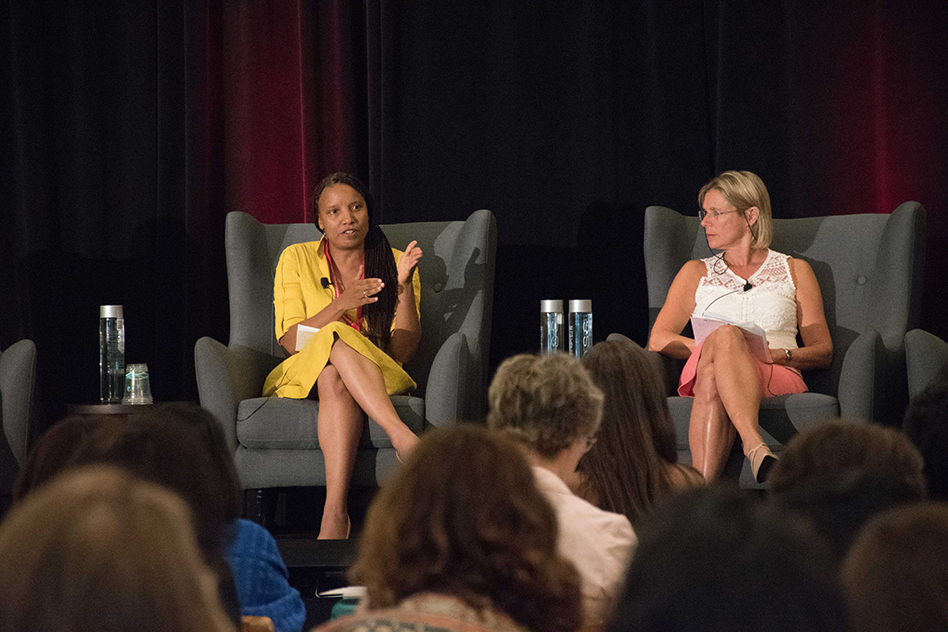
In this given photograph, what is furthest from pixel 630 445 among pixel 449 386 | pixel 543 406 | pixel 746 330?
pixel 746 330

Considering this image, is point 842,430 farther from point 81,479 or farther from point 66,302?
point 66,302

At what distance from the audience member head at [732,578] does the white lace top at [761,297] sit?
262 centimetres

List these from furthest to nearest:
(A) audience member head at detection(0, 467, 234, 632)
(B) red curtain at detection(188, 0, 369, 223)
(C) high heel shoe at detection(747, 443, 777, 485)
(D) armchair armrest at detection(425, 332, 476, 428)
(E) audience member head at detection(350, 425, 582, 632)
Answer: (B) red curtain at detection(188, 0, 369, 223) < (D) armchair armrest at detection(425, 332, 476, 428) < (C) high heel shoe at detection(747, 443, 777, 485) < (E) audience member head at detection(350, 425, 582, 632) < (A) audience member head at detection(0, 467, 234, 632)

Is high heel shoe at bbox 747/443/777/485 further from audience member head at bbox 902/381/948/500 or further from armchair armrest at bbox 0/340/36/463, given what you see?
armchair armrest at bbox 0/340/36/463

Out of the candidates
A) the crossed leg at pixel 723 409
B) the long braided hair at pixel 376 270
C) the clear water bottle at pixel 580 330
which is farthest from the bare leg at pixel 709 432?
the long braided hair at pixel 376 270

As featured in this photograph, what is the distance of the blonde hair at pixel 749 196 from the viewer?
333 cm

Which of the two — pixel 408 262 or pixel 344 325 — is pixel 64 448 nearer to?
pixel 344 325

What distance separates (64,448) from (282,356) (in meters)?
2.33

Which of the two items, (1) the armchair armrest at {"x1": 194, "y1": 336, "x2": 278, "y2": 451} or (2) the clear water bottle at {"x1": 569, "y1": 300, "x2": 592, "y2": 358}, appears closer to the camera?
(1) the armchair armrest at {"x1": 194, "y1": 336, "x2": 278, "y2": 451}

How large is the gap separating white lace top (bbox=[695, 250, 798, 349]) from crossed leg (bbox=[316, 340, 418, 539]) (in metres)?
1.09

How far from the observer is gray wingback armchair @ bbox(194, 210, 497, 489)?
2938 millimetres

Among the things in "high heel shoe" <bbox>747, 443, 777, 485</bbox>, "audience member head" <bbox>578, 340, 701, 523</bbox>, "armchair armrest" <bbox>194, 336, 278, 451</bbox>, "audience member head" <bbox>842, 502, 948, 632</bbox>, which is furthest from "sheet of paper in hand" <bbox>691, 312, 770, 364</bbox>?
"audience member head" <bbox>842, 502, 948, 632</bbox>

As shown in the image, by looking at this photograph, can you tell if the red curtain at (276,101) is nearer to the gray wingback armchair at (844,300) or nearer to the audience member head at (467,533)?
the gray wingback armchair at (844,300)

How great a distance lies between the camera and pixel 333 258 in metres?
3.45
